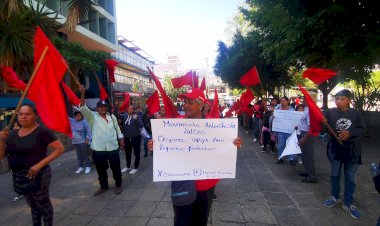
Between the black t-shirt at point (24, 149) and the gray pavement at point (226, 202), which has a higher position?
the black t-shirt at point (24, 149)

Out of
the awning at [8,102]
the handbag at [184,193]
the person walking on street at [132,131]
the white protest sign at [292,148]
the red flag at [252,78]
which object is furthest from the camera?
the awning at [8,102]

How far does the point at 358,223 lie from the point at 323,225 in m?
0.49

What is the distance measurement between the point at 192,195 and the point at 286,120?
5349 mm

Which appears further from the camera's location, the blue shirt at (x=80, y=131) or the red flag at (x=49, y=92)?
the blue shirt at (x=80, y=131)

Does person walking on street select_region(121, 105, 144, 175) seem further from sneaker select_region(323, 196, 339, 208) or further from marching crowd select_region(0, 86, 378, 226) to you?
sneaker select_region(323, 196, 339, 208)

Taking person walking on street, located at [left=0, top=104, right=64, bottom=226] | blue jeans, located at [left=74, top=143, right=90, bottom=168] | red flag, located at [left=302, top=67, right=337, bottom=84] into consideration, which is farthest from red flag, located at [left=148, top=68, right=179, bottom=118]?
blue jeans, located at [left=74, top=143, right=90, bottom=168]

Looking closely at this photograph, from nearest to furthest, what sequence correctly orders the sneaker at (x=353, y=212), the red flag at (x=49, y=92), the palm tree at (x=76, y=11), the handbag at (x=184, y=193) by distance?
the handbag at (x=184, y=193) → the red flag at (x=49, y=92) → the sneaker at (x=353, y=212) → the palm tree at (x=76, y=11)

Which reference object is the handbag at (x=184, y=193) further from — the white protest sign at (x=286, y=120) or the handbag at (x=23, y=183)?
the white protest sign at (x=286, y=120)

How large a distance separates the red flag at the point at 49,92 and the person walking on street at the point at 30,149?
0.21 m

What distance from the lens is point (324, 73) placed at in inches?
199

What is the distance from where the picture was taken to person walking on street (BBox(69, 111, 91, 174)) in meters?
7.55

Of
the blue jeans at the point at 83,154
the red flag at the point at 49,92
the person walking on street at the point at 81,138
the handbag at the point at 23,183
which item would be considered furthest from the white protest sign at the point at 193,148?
the blue jeans at the point at 83,154

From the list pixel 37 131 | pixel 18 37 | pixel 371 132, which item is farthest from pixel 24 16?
pixel 371 132

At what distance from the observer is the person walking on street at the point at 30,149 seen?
10.3 feet
